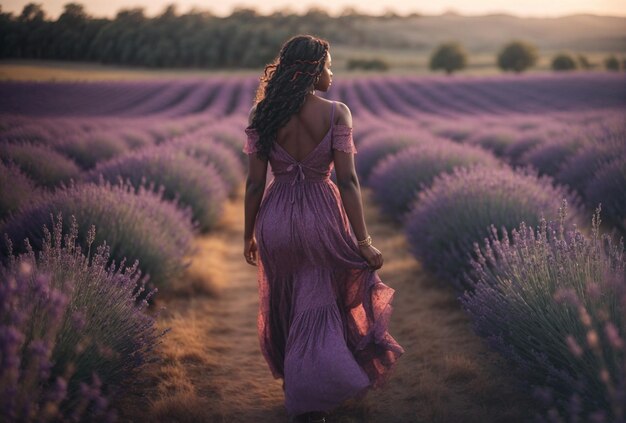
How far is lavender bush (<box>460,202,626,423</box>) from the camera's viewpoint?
1965 millimetres

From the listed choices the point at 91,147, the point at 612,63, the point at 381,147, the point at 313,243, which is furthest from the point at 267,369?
the point at 612,63

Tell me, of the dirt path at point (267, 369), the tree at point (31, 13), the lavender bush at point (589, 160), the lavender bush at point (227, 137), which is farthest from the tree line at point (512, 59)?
the tree at point (31, 13)

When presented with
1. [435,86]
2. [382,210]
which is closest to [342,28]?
[435,86]

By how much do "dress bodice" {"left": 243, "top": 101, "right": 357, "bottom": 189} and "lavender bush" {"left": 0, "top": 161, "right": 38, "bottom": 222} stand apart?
2.63 meters

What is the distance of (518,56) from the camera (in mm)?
37094

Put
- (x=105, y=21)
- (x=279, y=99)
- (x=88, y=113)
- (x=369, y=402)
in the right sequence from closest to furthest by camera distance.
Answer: (x=279, y=99) < (x=369, y=402) < (x=105, y=21) < (x=88, y=113)

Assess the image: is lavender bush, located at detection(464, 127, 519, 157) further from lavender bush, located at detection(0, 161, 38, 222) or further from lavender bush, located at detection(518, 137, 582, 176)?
lavender bush, located at detection(0, 161, 38, 222)

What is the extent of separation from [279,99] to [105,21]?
12.3 ft

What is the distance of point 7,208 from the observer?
4039 millimetres

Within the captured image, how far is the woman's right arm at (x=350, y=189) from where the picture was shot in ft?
7.62

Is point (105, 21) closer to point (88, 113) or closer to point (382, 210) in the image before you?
point (88, 113)

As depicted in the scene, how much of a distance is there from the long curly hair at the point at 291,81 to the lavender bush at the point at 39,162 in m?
3.03

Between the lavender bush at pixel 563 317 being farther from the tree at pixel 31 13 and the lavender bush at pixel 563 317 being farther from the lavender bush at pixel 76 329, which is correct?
the tree at pixel 31 13

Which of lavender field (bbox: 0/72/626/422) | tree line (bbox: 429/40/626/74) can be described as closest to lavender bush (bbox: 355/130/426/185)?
lavender field (bbox: 0/72/626/422)
